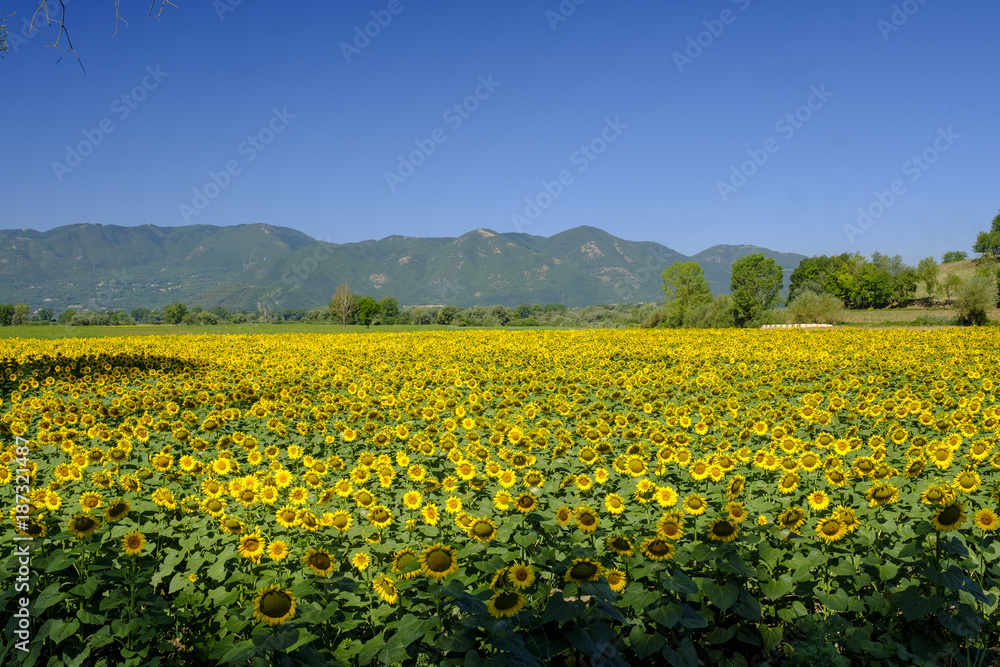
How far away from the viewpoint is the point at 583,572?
319 cm

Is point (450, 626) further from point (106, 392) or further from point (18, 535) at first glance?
point (106, 392)

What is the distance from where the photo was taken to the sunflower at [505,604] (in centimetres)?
292

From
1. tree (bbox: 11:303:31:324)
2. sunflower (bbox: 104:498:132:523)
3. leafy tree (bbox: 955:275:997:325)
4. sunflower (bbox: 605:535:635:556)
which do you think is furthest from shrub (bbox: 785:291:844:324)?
tree (bbox: 11:303:31:324)

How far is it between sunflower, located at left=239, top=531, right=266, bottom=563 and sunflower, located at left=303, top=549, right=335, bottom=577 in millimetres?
621

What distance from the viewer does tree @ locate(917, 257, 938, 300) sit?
91.2m

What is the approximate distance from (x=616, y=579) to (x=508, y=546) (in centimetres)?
111

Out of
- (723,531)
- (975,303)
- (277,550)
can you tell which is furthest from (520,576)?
(975,303)

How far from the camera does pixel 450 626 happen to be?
3150 mm

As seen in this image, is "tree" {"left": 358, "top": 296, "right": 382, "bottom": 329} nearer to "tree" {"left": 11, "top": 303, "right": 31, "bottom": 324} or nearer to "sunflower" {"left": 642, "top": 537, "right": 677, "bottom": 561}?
"tree" {"left": 11, "top": 303, "right": 31, "bottom": 324}

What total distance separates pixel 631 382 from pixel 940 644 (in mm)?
9388

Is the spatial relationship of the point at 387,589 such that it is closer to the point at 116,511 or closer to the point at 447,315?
the point at 116,511

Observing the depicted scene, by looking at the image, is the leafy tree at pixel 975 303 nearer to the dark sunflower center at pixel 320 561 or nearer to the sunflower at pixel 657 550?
the sunflower at pixel 657 550

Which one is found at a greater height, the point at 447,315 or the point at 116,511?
the point at 447,315

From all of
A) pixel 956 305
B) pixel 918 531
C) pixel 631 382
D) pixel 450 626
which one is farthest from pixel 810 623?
pixel 956 305
